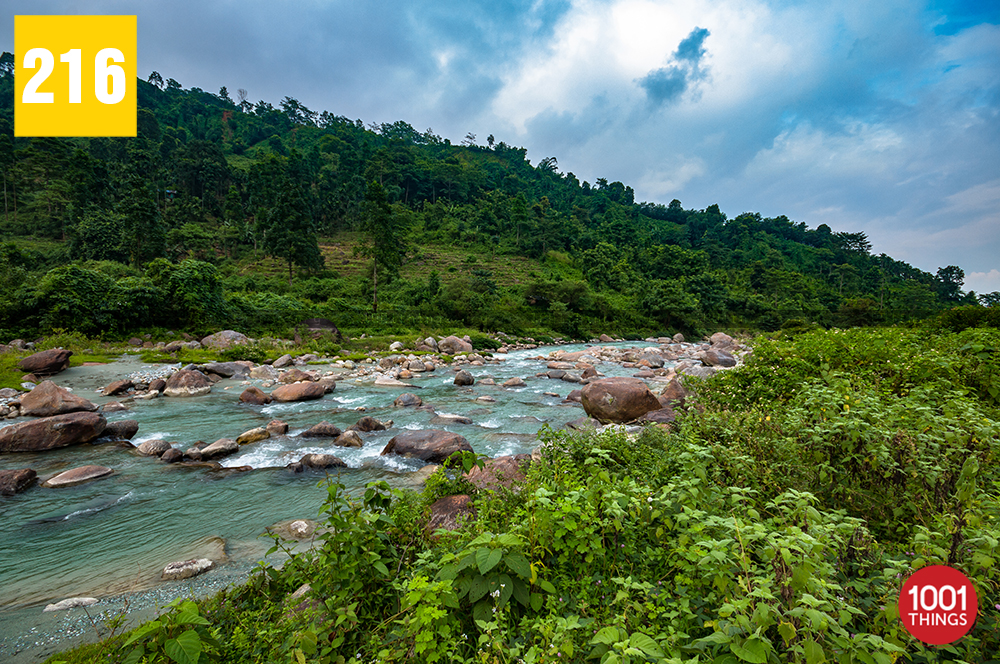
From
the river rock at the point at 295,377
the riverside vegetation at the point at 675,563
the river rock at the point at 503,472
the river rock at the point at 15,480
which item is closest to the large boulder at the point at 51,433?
the river rock at the point at 15,480

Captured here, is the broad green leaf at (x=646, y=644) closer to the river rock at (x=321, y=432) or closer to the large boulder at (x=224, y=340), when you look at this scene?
the river rock at (x=321, y=432)

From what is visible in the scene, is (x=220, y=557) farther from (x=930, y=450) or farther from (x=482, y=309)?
(x=482, y=309)

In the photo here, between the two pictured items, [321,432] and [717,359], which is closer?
[321,432]

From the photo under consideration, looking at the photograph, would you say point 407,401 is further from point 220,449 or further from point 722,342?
point 722,342

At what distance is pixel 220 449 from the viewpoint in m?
7.95

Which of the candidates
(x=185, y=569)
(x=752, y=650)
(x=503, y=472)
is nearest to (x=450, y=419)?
(x=503, y=472)

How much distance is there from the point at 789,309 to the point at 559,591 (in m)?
63.7

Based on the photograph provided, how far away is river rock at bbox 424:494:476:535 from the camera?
359 centimetres

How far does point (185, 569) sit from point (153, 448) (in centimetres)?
503

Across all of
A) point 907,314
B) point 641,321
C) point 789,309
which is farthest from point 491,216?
point 907,314

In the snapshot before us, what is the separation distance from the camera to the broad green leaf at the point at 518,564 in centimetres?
213

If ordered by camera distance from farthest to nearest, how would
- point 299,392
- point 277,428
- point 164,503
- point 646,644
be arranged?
point 299,392, point 277,428, point 164,503, point 646,644

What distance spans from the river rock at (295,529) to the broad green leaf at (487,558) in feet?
12.9

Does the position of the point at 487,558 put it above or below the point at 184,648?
above
